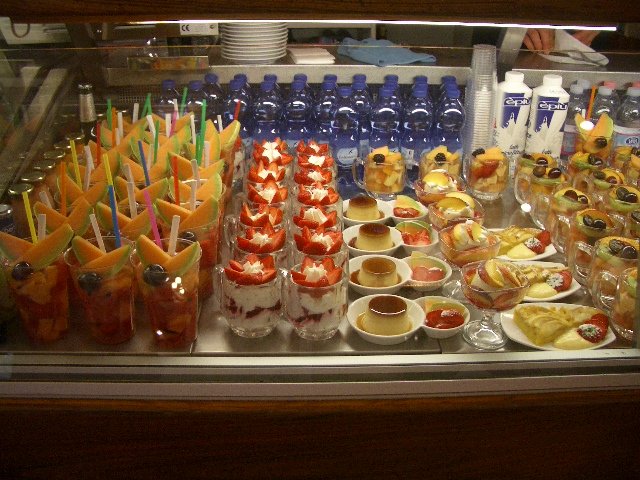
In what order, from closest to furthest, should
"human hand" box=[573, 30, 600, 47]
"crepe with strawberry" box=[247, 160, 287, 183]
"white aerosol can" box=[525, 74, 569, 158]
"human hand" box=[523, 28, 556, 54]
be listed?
"crepe with strawberry" box=[247, 160, 287, 183] < "white aerosol can" box=[525, 74, 569, 158] < "human hand" box=[523, 28, 556, 54] < "human hand" box=[573, 30, 600, 47]

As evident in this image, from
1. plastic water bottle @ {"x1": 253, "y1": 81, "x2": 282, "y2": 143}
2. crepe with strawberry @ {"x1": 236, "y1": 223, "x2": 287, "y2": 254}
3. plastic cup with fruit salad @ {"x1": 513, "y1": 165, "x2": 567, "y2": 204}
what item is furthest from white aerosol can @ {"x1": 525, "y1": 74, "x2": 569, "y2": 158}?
crepe with strawberry @ {"x1": 236, "y1": 223, "x2": 287, "y2": 254}

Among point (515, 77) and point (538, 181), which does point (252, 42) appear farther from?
point (538, 181)

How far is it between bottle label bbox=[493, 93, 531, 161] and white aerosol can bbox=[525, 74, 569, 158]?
0.03 meters

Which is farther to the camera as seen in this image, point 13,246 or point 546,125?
point 546,125

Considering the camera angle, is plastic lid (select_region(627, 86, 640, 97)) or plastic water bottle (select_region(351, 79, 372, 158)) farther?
plastic water bottle (select_region(351, 79, 372, 158))

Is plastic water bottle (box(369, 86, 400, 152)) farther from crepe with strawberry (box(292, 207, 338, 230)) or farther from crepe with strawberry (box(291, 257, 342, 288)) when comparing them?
crepe with strawberry (box(291, 257, 342, 288))

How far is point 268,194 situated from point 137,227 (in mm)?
519

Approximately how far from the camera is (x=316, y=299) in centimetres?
186

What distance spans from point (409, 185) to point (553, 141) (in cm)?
59

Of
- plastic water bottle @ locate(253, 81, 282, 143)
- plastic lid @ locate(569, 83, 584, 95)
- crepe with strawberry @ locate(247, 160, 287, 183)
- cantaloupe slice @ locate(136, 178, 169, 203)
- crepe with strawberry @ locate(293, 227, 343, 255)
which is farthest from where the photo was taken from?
plastic water bottle @ locate(253, 81, 282, 143)

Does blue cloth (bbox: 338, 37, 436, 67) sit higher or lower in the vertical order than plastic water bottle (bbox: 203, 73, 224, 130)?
higher

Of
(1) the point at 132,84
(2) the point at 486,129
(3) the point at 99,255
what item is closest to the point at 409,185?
(2) the point at 486,129

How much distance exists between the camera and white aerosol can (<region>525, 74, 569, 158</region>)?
2.78m

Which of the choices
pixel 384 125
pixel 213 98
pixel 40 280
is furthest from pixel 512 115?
pixel 40 280
